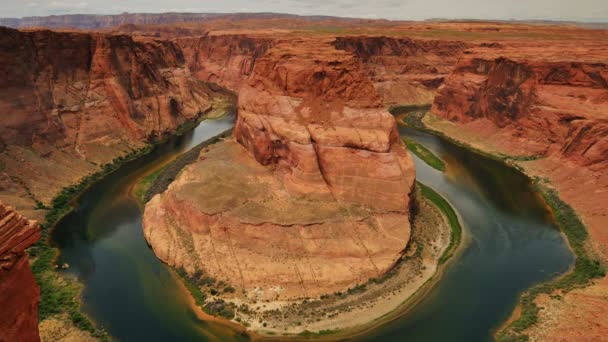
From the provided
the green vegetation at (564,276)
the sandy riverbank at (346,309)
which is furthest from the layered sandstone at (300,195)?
the green vegetation at (564,276)

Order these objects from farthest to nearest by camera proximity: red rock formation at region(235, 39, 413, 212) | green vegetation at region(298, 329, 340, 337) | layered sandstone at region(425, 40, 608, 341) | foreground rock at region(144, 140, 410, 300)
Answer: red rock formation at region(235, 39, 413, 212), foreground rock at region(144, 140, 410, 300), layered sandstone at region(425, 40, 608, 341), green vegetation at region(298, 329, 340, 337)

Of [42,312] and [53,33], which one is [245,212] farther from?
[53,33]

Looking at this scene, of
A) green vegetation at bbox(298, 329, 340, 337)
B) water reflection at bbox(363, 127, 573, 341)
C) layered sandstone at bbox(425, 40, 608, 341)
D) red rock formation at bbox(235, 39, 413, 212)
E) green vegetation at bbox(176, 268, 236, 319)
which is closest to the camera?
green vegetation at bbox(298, 329, 340, 337)

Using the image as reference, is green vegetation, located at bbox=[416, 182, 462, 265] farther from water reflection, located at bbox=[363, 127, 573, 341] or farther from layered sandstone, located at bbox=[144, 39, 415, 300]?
layered sandstone, located at bbox=[144, 39, 415, 300]

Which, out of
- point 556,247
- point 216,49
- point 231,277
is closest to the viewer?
point 231,277

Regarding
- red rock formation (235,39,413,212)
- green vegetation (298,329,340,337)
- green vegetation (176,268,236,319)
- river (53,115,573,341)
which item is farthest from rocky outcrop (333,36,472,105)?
green vegetation (298,329,340,337)

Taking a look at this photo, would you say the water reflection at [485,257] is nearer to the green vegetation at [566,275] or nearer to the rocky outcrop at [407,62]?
the green vegetation at [566,275]

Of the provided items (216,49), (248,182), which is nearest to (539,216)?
(248,182)
